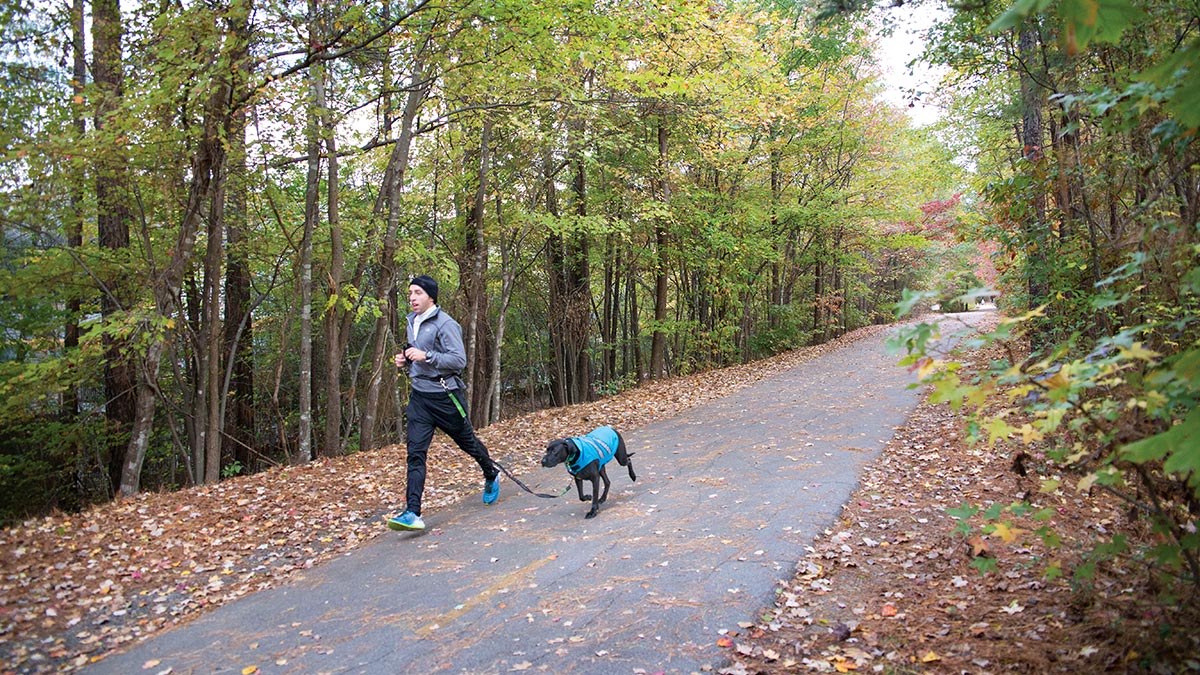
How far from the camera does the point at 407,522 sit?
554 cm

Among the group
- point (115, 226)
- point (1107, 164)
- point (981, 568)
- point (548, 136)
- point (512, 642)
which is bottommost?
point (512, 642)

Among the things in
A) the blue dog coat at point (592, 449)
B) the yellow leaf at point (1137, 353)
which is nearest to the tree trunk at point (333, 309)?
the blue dog coat at point (592, 449)

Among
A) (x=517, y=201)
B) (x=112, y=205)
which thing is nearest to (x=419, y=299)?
(x=112, y=205)

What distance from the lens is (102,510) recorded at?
6512mm

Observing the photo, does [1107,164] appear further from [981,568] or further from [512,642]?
[512,642]

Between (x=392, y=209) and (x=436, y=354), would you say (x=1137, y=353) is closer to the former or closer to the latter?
(x=436, y=354)

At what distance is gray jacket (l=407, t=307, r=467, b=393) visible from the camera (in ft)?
18.6

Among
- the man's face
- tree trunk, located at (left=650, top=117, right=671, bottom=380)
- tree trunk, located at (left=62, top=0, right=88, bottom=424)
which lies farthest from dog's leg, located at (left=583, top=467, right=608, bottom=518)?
tree trunk, located at (left=650, top=117, right=671, bottom=380)

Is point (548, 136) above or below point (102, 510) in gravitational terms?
above

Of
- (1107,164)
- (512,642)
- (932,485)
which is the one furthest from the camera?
(932,485)

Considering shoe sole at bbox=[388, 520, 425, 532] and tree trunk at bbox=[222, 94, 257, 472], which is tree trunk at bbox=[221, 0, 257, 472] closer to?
Answer: tree trunk at bbox=[222, 94, 257, 472]

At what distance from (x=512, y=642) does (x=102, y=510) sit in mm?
5351

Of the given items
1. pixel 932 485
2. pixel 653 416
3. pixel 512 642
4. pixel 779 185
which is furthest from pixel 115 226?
pixel 779 185

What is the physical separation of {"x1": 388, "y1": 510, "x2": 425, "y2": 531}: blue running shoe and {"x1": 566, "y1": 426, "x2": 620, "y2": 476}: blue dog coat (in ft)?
4.42
